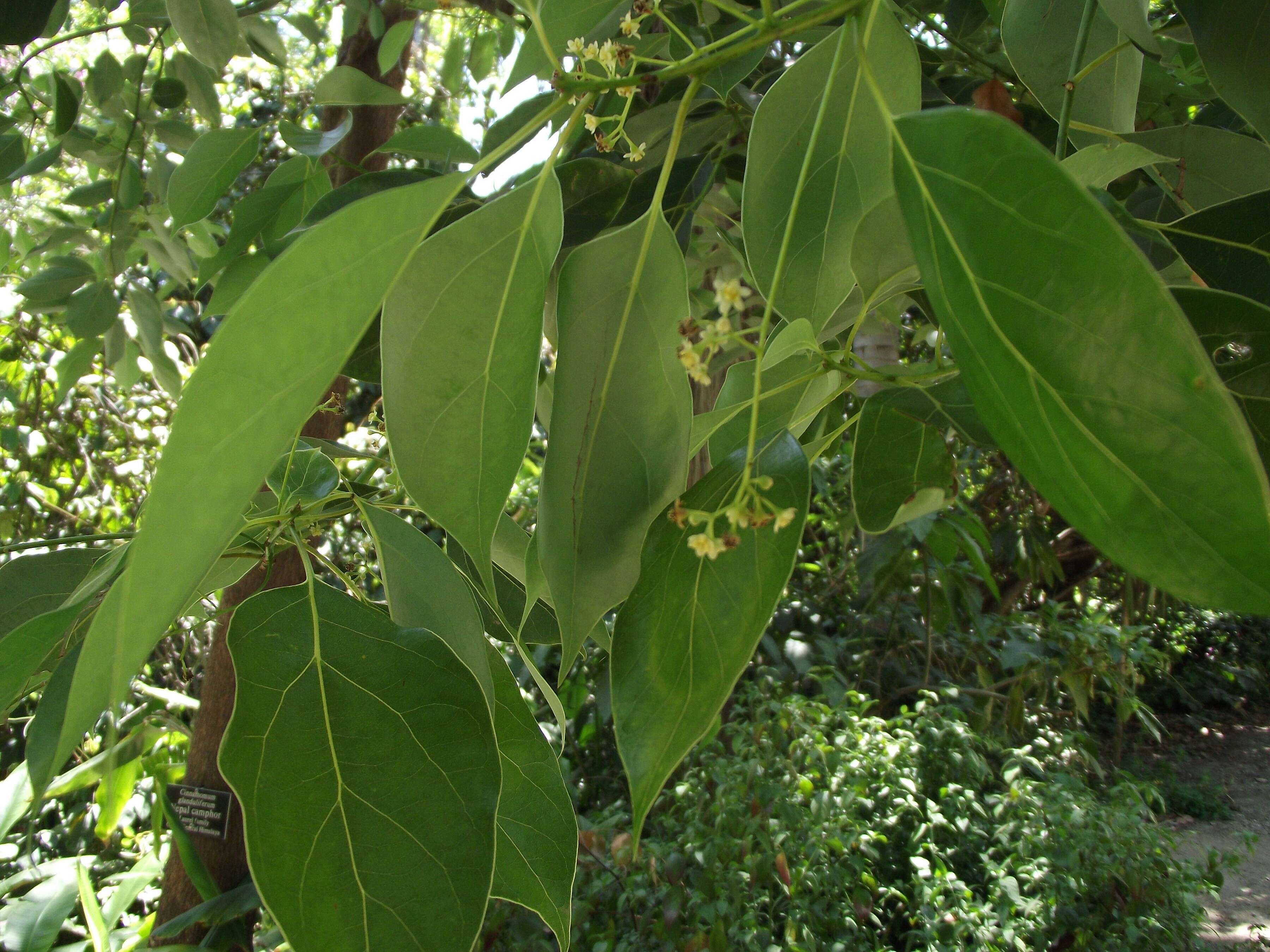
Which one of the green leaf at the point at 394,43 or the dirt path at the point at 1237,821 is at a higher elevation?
the green leaf at the point at 394,43

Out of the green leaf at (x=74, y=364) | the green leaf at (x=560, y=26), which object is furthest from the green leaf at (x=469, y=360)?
the green leaf at (x=74, y=364)

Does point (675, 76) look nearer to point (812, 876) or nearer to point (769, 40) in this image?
point (769, 40)

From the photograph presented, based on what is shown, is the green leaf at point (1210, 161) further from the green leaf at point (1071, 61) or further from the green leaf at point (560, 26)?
the green leaf at point (560, 26)

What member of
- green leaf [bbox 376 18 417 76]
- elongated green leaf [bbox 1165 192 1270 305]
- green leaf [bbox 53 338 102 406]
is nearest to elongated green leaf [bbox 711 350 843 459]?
elongated green leaf [bbox 1165 192 1270 305]

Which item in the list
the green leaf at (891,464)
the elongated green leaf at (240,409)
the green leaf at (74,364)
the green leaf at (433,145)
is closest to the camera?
the elongated green leaf at (240,409)

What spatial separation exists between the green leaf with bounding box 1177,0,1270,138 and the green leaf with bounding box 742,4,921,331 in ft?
0.27

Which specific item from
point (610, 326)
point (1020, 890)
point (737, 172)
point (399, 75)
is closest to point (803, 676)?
point (1020, 890)

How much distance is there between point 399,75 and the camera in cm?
138

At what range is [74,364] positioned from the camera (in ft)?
3.76

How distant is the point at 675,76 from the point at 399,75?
A: 1288 millimetres

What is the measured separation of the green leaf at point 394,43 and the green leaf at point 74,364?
1.77ft

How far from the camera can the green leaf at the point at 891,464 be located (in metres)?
0.42

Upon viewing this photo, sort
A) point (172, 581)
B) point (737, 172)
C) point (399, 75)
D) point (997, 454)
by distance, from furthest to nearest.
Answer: point (997, 454) < point (399, 75) < point (737, 172) < point (172, 581)

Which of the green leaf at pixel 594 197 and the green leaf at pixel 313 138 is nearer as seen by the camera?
the green leaf at pixel 594 197
